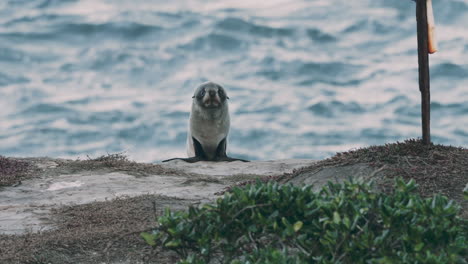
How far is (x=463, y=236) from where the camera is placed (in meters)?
4.30

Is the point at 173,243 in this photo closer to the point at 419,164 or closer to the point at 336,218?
the point at 336,218

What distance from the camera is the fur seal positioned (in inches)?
539

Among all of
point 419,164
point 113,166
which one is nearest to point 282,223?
point 419,164

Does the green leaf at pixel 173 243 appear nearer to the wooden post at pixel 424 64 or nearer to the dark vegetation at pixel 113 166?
the wooden post at pixel 424 64

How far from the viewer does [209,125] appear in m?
13.9

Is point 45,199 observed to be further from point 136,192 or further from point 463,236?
point 463,236

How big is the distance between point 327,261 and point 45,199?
570cm

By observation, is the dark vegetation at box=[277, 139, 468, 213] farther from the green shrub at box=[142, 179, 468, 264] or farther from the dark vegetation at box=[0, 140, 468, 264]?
the green shrub at box=[142, 179, 468, 264]

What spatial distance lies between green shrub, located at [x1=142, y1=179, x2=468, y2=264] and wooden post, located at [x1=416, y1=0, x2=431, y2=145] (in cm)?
336

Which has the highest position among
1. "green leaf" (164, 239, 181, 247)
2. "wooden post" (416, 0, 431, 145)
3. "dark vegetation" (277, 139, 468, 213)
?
"wooden post" (416, 0, 431, 145)

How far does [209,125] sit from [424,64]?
6.58 m

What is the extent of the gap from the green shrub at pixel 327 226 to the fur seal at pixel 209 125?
9133mm

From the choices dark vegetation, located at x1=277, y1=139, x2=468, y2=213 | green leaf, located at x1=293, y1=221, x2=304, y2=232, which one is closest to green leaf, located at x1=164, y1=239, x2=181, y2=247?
green leaf, located at x1=293, y1=221, x2=304, y2=232

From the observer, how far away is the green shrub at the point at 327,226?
4.08m
